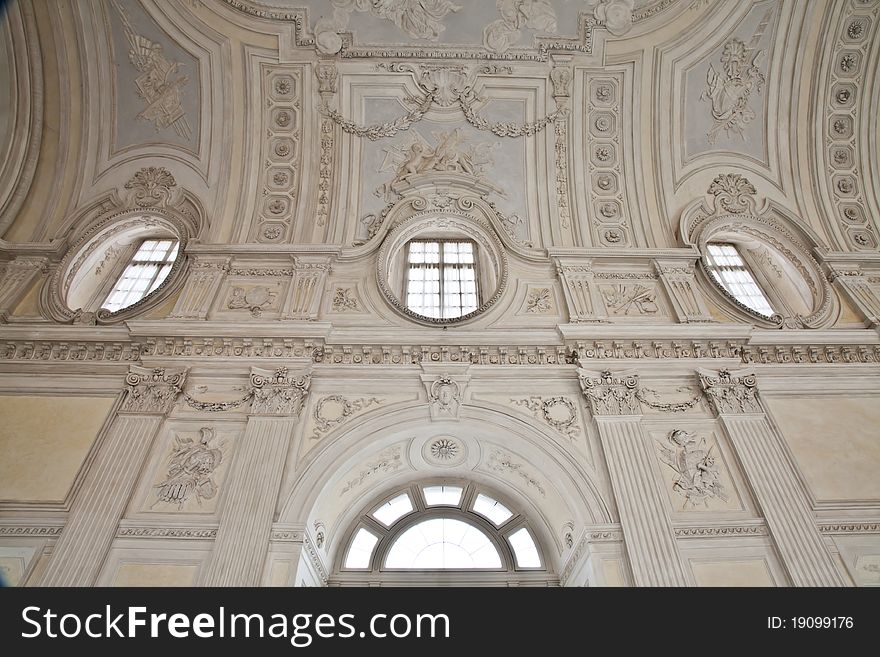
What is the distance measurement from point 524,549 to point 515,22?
9.61 meters

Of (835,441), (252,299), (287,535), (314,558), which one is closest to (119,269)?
(252,299)

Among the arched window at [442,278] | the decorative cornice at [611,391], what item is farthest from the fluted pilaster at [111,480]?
the decorative cornice at [611,391]

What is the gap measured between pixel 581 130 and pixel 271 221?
6.48 metres

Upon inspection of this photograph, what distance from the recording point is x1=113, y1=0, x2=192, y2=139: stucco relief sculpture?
33.4 ft

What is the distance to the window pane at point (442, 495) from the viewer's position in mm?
Result: 8805

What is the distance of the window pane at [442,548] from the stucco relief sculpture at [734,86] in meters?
9.08

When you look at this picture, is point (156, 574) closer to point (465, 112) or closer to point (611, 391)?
point (611, 391)

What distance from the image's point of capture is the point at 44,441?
7.41 meters

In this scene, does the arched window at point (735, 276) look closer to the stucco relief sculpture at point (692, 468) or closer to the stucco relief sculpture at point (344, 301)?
the stucco relief sculpture at point (692, 468)

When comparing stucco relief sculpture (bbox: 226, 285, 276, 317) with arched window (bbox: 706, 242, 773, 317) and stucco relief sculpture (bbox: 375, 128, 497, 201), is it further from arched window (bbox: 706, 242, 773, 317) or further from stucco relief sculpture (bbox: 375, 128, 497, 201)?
arched window (bbox: 706, 242, 773, 317)

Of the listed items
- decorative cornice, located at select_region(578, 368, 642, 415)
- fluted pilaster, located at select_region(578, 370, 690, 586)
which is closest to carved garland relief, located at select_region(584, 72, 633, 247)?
decorative cornice, located at select_region(578, 368, 642, 415)

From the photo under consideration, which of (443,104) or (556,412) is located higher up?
(443,104)
